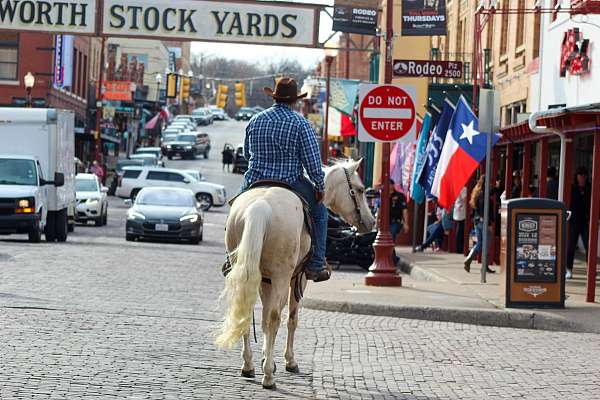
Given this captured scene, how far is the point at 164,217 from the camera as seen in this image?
102 feet

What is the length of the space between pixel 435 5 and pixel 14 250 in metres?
9.51

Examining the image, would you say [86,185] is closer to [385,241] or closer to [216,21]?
[216,21]

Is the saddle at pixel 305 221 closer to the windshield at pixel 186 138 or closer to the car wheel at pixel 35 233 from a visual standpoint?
the car wheel at pixel 35 233

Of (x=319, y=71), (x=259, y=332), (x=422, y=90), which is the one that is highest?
(x=319, y=71)

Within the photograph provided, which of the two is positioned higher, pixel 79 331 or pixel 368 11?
pixel 368 11

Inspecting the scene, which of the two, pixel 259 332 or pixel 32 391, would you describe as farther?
pixel 259 332

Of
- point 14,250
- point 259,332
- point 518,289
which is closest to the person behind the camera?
point 259,332

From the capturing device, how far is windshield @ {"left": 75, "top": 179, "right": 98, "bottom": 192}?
4022cm

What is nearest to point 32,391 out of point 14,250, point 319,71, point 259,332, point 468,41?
point 259,332

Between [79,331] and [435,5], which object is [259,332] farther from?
[435,5]

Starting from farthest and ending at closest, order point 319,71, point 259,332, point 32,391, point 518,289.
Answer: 1. point 319,71
2. point 518,289
3. point 259,332
4. point 32,391

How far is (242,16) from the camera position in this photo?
28.5 meters

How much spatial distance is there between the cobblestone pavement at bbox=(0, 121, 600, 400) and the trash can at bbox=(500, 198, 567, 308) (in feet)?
3.64

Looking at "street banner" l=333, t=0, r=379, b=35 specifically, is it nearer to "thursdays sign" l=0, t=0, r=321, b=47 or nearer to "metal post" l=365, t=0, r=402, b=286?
"thursdays sign" l=0, t=0, r=321, b=47
